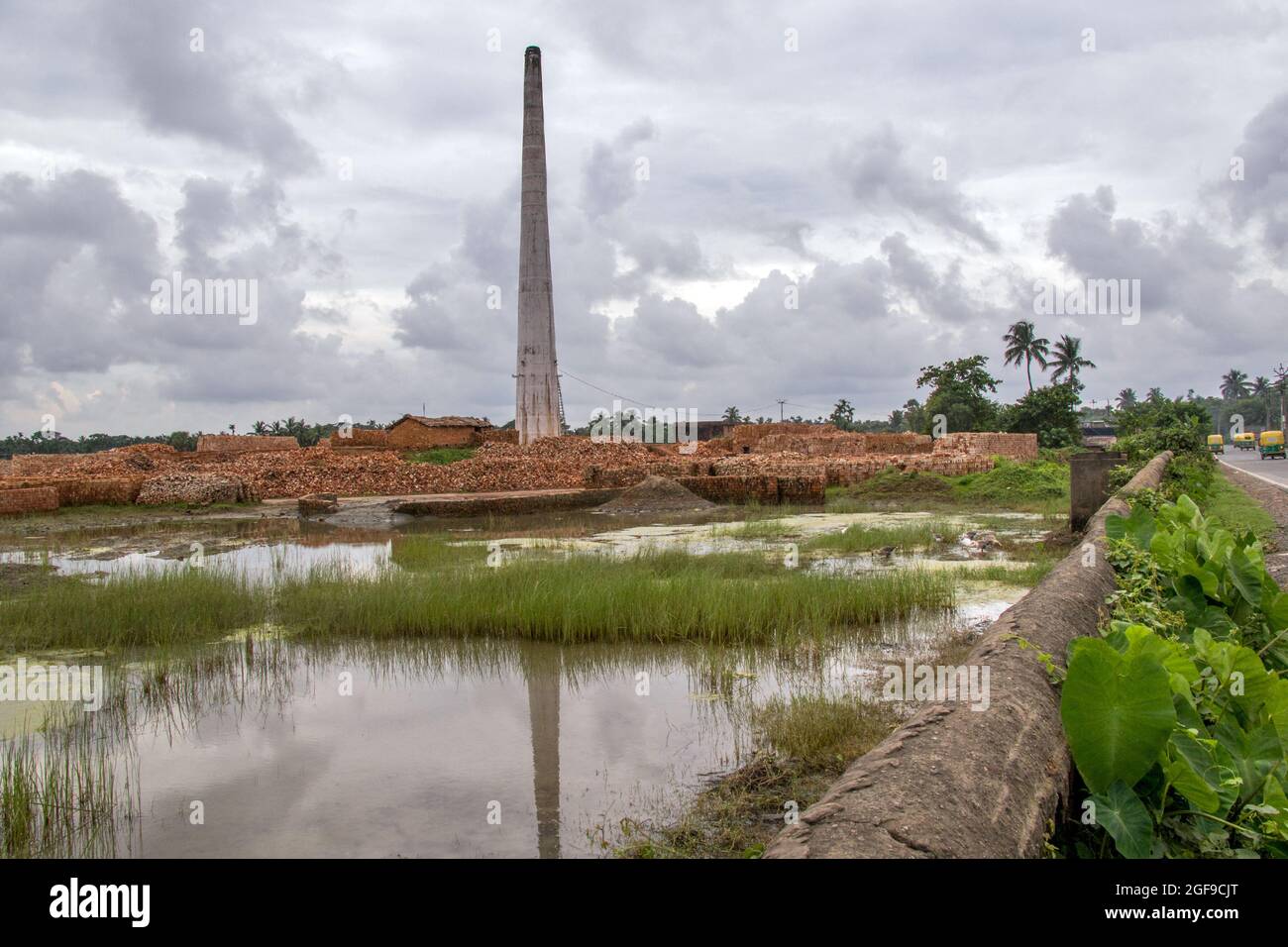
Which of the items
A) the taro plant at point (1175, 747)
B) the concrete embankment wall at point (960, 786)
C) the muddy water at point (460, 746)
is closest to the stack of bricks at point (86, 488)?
the muddy water at point (460, 746)

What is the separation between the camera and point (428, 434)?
38000 millimetres

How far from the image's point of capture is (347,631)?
7.55 meters

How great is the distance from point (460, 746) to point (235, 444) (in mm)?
33283

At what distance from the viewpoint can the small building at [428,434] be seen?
3788 centimetres

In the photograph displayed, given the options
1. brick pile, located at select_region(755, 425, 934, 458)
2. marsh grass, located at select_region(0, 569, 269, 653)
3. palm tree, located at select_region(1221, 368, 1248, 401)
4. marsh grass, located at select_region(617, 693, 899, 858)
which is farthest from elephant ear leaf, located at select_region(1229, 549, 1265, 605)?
palm tree, located at select_region(1221, 368, 1248, 401)

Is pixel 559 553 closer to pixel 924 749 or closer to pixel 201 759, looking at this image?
pixel 201 759

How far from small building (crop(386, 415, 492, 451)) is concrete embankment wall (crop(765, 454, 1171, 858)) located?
119ft

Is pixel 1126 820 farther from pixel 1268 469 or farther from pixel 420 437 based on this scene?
pixel 420 437

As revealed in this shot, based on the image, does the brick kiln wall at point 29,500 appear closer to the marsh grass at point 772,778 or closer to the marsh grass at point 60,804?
the marsh grass at point 60,804

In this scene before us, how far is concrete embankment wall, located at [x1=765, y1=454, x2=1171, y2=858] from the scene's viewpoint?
73.9 inches

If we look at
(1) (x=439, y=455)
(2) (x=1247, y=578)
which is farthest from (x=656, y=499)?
(2) (x=1247, y=578)

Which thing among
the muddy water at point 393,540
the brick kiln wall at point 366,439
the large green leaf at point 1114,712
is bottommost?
the muddy water at point 393,540

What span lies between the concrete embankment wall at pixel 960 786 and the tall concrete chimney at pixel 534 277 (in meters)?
30.1
